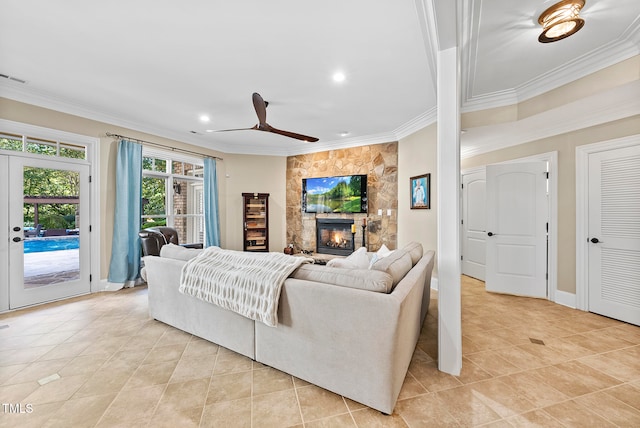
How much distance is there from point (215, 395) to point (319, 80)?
121 inches

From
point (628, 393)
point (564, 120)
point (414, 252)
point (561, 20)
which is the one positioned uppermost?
point (561, 20)

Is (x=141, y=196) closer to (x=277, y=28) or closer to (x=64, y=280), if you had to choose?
(x=64, y=280)

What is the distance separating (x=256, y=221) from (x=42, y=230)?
11.0 feet

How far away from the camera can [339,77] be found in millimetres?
2906

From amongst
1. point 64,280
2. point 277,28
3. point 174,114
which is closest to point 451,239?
point 277,28

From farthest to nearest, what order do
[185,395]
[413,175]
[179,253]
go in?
[413,175] → [179,253] → [185,395]

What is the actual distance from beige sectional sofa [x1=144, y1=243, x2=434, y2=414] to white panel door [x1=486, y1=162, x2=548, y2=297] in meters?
2.44

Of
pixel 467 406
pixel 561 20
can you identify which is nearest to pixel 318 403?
pixel 467 406

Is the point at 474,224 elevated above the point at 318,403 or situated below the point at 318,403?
above

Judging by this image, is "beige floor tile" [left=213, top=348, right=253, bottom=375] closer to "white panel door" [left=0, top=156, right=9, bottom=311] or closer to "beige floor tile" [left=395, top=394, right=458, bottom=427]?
"beige floor tile" [left=395, top=394, right=458, bottom=427]

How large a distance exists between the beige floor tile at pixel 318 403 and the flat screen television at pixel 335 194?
148 inches

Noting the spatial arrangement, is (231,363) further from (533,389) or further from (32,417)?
(533,389)

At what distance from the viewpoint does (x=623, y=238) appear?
2.83 metres

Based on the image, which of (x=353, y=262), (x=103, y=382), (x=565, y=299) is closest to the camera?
(x=103, y=382)
